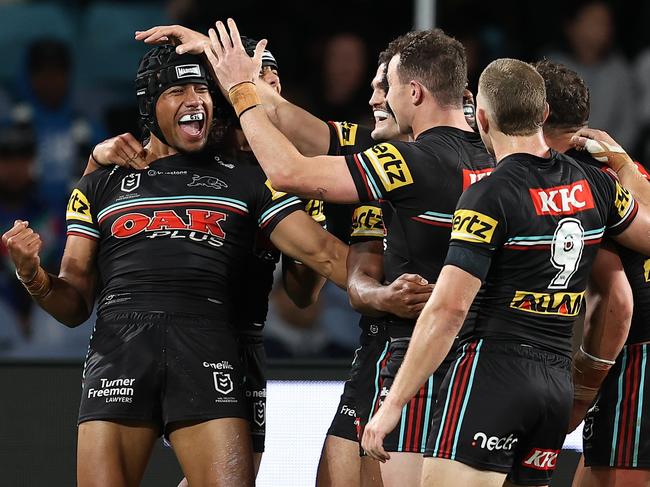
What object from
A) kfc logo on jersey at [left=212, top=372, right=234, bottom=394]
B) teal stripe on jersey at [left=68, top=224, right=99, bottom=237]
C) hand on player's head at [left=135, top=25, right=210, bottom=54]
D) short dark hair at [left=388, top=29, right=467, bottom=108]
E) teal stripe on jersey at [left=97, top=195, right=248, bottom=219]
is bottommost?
kfc logo on jersey at [left=212, top=372, right=234, bottom=394]

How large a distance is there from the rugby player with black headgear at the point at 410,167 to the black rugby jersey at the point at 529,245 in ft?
1.02

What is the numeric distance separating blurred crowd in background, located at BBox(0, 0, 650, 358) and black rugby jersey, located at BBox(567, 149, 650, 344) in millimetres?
3947

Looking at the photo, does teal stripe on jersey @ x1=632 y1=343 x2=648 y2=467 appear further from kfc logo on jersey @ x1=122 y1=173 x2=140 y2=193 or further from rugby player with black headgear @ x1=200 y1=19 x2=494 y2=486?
kfc logo on jersey @ x1=122 y1=173 x2=140 y2=193

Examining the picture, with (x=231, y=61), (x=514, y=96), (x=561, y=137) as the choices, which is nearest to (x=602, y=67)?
(x=561, y=137)

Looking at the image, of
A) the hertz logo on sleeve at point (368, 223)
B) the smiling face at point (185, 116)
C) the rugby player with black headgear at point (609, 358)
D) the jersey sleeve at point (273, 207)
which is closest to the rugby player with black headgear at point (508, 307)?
the rugby player with black headgear at point (609, 358)

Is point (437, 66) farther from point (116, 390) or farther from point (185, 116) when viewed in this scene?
point (116, 390)

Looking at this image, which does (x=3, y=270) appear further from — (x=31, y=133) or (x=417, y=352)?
(x=417, y=352)

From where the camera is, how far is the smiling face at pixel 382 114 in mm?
4047

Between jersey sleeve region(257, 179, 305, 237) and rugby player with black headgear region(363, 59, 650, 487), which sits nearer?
rugby player with black headgear region(363, 59, 650, 487)

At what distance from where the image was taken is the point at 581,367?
392cm

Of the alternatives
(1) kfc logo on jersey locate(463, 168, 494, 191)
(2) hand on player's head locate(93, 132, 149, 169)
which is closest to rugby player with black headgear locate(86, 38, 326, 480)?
(2) hand on player's head locate(93, 132, 149, 169)

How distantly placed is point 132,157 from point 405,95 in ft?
3.34

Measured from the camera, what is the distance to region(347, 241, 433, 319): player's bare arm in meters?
3.56

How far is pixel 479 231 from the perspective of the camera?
3189mm
